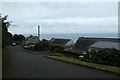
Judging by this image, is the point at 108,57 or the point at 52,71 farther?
the point at 108,57

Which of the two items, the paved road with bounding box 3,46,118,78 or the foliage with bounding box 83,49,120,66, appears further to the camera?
the foliage with bounding box 83,49,120,66

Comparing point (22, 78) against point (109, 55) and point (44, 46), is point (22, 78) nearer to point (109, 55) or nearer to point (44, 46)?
point (109, 55)

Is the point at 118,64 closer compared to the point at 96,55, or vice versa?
the point at 118,64

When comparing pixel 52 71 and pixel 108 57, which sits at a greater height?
pixel 108 57

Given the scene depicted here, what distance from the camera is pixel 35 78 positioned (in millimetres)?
12203

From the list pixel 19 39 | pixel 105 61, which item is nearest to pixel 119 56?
pixel 105 61

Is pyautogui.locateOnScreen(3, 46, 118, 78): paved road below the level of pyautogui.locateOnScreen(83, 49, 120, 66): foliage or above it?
below

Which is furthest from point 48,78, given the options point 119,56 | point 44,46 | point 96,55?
point 44,46

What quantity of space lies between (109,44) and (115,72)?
1413 inches

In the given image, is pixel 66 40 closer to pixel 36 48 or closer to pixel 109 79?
pixel 36 48

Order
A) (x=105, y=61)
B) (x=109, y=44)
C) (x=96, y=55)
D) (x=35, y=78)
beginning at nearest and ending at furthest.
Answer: (x=35, y=78), (x=105, y=61), (x=96, y=55), (x=109, y=44)

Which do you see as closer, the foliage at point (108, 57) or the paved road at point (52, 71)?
the paved road at point (52, 71)

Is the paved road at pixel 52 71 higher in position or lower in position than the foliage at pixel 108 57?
lower

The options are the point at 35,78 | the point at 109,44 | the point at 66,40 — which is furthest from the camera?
the point at 66,40
